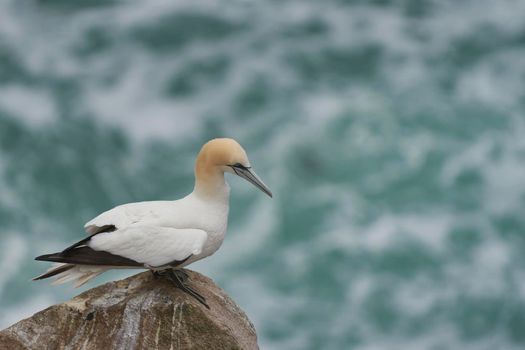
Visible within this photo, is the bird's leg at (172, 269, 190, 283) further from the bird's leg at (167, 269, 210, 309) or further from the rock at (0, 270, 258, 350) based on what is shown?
the rock at (0, 270, 258, 350)

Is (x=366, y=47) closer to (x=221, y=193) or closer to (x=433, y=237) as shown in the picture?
(x=433, y=237)

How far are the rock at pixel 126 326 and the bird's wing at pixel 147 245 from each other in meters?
0.50

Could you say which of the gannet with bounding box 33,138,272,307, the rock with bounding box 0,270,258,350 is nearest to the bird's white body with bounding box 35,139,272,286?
the gannet with bounding box 33,138,272,307

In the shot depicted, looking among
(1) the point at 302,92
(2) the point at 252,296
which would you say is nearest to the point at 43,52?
(1) the point at 302,92

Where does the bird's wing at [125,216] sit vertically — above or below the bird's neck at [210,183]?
below

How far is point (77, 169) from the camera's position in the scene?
23359 mm

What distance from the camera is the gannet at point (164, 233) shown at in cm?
883

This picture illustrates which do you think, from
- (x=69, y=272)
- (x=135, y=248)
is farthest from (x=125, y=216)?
(x=69, y=272)

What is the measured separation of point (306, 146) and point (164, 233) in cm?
1574

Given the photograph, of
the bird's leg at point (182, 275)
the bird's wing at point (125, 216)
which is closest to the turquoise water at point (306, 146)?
the bird's leg at point (182, 275)

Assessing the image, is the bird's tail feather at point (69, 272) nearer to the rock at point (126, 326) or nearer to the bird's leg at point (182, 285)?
the rock at point (126, 326)

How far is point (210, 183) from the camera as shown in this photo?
9391mm

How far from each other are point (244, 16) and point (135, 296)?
65.9 ft

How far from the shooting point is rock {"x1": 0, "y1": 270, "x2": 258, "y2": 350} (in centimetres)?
907
